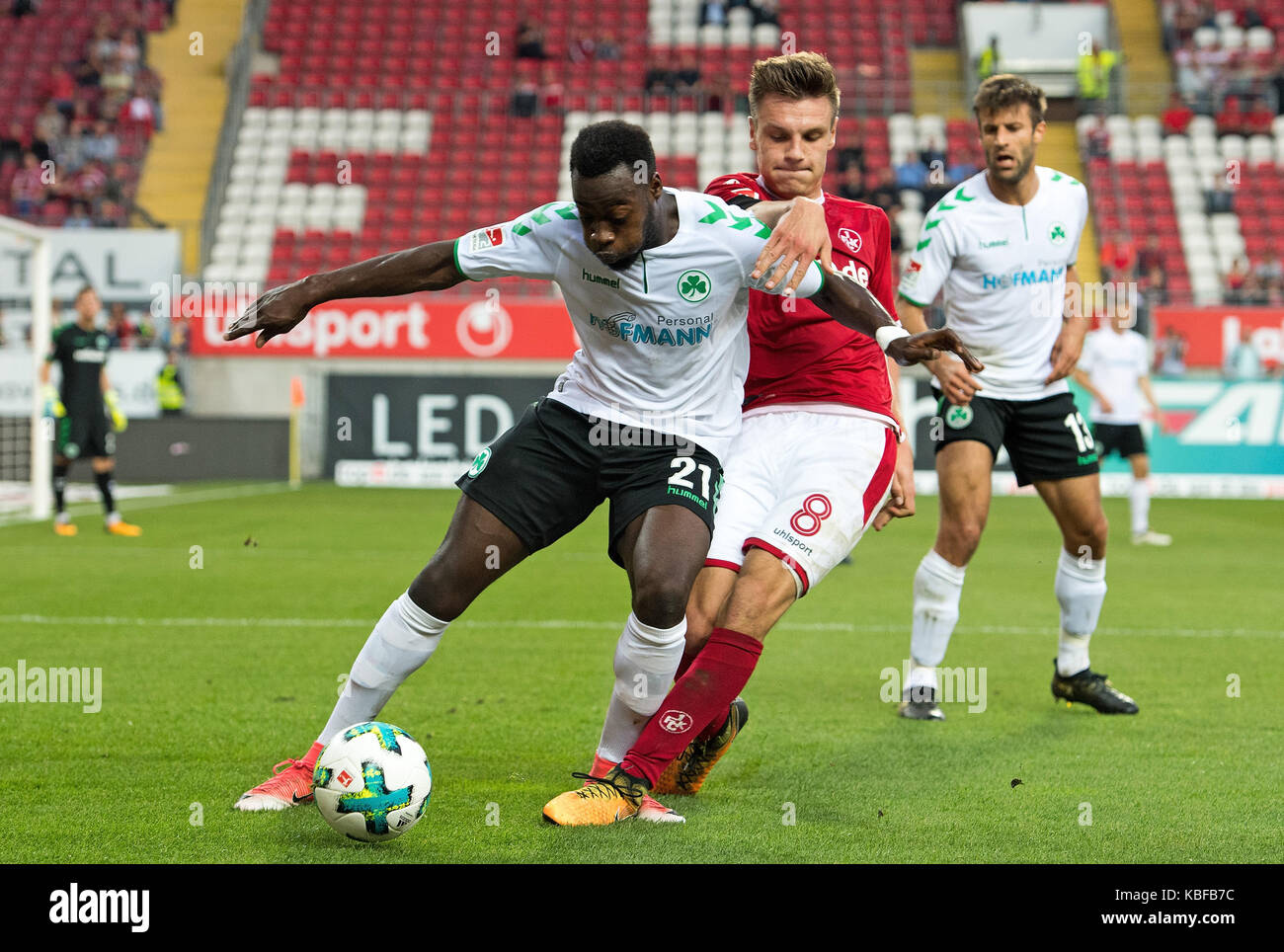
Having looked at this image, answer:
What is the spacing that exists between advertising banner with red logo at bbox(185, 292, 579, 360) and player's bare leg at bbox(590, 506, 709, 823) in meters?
17.5

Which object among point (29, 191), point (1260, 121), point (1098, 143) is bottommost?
point (29, 191)

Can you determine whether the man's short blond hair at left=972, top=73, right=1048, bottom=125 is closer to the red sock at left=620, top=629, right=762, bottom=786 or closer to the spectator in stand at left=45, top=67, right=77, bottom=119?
the red sock at left=620, top=629, right=762, bottom=786

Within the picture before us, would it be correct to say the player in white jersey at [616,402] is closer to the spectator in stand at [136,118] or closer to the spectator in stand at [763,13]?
the spectator in stand at [136,118]

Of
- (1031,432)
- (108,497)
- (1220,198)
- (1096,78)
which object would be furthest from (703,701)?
(1096,78)

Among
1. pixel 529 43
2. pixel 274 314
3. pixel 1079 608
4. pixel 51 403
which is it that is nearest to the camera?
pixel 274 314

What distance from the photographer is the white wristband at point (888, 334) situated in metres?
3.82

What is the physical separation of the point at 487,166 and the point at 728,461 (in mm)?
21984

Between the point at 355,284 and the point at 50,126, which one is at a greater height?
the point at 50,126

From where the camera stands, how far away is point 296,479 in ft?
67.2

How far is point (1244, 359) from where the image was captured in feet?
67.4

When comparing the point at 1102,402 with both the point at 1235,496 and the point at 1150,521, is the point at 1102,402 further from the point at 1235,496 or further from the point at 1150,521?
the point at 1235,496

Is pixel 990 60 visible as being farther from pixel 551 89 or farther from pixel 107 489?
pixel 107 489

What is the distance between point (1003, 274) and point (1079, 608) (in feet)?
4.63

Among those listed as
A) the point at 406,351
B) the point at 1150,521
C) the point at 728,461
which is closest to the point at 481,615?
the point at 728,461
